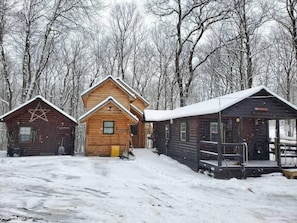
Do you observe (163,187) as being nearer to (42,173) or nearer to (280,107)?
(42,173)

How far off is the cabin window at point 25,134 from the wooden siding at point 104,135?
13.5ft

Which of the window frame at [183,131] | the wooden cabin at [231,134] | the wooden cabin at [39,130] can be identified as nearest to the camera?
the wooden cabin at [231,134]

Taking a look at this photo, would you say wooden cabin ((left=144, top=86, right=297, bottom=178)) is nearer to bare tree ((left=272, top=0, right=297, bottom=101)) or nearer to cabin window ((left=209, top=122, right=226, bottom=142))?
cabin window ((left=209, top=122, right=226, bottom=142))

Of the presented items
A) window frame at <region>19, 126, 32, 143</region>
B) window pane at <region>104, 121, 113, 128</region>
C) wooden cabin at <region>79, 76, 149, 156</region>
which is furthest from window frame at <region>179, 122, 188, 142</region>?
window frame at <region>19, 126, 32, 143</region>

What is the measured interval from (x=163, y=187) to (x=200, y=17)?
791 inches

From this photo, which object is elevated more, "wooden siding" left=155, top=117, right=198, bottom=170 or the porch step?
"wooden siding" left=155, top=117, right=198, bottom=170

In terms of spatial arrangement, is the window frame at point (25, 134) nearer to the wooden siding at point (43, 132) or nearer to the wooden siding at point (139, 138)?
the wooden siding at point (43, 132)

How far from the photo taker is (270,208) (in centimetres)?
728

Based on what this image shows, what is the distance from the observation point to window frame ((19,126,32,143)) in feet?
56.2

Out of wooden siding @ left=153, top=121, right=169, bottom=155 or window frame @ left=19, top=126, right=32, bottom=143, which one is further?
wooden siding @ left=153, top=121, right=169, bottom=155

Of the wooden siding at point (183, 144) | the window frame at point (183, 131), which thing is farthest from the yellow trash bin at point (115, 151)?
the window frame at point (183, 131)

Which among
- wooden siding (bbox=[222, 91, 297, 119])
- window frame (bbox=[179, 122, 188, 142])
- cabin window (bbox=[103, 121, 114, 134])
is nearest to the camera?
wooden siding (bbox=[222, 91, 297, 119])

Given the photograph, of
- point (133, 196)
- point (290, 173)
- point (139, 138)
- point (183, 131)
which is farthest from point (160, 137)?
point (133, 196)

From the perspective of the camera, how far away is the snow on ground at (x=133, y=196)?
5992mm
